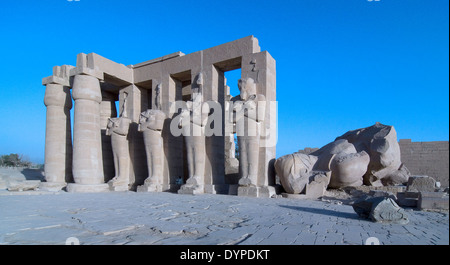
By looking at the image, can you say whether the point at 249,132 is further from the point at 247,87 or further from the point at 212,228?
the point at 212,228

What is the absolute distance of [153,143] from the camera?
31.9 feet

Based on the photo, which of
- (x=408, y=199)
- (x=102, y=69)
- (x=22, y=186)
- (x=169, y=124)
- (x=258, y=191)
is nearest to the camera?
(x=408, y=199)

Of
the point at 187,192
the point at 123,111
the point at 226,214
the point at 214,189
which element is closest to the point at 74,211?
the point at 226,214

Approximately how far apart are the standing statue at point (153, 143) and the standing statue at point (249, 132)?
309cm

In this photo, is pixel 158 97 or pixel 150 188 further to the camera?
pixel 158 97

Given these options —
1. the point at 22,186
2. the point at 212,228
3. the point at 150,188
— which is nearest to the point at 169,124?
the point at 150,188

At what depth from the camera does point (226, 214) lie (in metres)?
4.59

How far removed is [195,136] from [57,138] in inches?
203

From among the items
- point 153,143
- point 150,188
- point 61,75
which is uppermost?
point 61,75

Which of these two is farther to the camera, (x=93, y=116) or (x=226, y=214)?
(x=93, y=116)

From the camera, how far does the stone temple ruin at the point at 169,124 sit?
805 cm
